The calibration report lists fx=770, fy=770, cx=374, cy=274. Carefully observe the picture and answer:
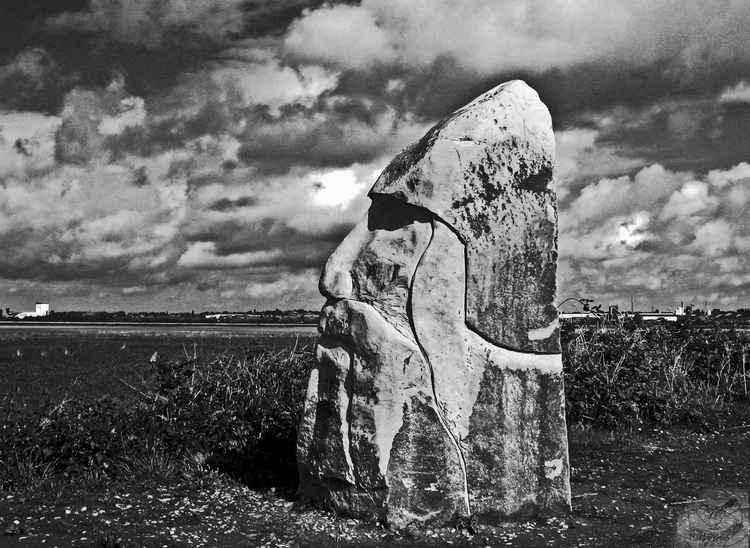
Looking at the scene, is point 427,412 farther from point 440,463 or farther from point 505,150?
point 505,150

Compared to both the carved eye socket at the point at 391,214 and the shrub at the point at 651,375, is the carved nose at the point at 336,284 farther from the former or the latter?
the shrub at the point at 651,375

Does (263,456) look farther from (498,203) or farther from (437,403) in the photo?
(498,203)

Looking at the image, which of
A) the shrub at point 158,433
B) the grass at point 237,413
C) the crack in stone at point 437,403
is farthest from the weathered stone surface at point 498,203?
the shrub at point 158,433

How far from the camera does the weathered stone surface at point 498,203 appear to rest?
6191mm

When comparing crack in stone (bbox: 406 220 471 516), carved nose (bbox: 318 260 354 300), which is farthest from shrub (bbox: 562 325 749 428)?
carved nose (bbox: 318 260 354 300)

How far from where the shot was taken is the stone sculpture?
6.02m

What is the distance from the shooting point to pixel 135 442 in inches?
331

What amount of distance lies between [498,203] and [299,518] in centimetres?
311

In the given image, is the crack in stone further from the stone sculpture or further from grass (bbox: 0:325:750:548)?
grass (bbox: 0:325:750:548)

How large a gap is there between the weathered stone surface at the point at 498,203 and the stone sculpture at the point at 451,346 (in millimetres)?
12

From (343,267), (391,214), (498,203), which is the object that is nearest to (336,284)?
(343,267)

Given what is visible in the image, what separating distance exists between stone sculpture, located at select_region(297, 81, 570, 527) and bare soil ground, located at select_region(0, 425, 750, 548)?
0.71 feet

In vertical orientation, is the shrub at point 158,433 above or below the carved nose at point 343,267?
below

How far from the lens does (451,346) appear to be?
20.0 feet
